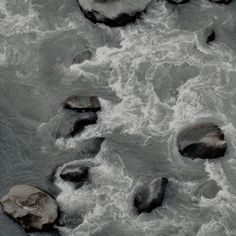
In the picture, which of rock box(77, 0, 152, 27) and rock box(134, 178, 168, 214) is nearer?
rock box(134, 178, 168, 214)

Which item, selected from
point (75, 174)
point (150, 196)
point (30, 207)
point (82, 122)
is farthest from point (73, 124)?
point (150, 196)

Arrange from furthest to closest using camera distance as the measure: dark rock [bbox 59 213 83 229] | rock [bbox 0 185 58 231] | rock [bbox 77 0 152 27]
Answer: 1. rock [bbox 77 0 152 27]
2. dark rock [bbox 59 213 83 229]
3. rock [bbox 0 185 58 231]

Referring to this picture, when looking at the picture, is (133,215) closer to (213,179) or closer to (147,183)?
(147,183)

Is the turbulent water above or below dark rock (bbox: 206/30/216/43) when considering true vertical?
below

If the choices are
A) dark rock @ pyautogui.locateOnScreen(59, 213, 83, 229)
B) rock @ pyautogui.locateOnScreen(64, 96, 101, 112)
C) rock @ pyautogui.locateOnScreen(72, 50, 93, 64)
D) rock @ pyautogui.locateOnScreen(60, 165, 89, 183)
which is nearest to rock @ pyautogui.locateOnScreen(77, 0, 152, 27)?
rock @ pyautogui.locateOnScreen(72, 50, 93, 64)

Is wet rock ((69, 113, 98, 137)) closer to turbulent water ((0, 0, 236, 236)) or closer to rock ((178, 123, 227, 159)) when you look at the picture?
turbulent water ((0, 0, 236, 236))

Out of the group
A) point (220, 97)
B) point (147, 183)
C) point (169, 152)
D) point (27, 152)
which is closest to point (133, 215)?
point (147, 183)

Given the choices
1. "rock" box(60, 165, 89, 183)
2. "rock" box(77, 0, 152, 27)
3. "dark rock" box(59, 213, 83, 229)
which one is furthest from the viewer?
"rock" box(77, 0, 152, 27)

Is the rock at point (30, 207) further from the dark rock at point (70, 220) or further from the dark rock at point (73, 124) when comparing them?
the dark rock at point (73, 124)

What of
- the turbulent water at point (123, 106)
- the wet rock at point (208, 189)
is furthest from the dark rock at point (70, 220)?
the wet rock at point (208, 189)
